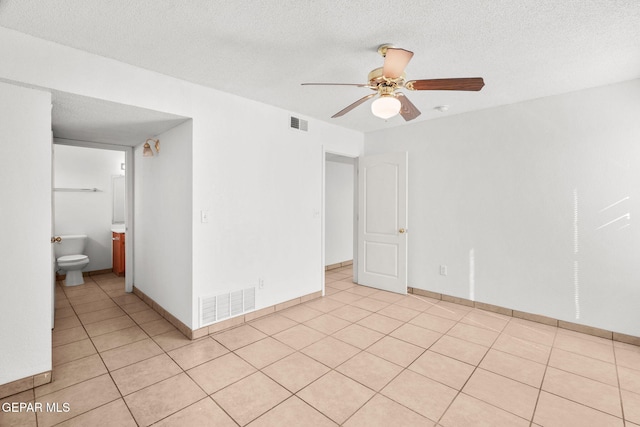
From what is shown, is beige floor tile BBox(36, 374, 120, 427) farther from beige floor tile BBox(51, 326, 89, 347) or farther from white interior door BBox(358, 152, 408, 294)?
white interior door BBox(358, 152, 408, 294)

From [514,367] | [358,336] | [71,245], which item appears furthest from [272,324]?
[71,245]

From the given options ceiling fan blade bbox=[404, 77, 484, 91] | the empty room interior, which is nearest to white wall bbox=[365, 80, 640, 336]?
the empty room interior

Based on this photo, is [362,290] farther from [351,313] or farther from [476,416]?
[476,416]

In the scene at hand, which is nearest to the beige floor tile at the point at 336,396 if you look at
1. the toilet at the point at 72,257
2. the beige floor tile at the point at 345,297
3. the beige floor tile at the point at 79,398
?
the beige floor tile at the point at 79,398

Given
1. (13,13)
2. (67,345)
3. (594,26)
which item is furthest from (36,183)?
(594,26)

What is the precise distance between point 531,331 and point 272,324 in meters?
2.76

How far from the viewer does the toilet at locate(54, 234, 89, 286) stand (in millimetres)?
4578

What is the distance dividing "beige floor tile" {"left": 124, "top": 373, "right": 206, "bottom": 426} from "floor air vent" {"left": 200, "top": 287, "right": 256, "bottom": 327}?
79cm

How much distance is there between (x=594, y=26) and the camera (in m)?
1.96

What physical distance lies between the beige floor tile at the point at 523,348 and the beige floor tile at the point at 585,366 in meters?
0.06

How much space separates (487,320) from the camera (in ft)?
11.2

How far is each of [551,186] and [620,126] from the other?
30.2 inches

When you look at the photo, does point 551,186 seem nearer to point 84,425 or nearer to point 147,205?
point 84,425

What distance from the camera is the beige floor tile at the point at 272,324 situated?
3.14 meters
